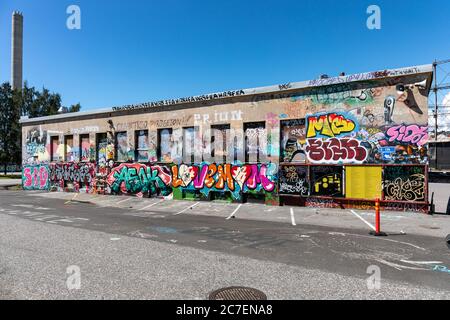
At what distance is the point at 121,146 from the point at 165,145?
391 cm

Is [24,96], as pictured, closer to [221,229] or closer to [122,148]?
[122,148]

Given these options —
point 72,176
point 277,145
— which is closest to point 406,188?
point 277,145

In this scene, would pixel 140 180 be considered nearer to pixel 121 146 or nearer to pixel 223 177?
pixel 121 146

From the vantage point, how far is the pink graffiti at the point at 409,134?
12.7 meters

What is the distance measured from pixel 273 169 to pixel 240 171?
1878 millimetres

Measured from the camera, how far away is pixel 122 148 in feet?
70.5

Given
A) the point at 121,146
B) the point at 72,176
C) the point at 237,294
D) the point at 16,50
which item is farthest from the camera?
the point at 16,50

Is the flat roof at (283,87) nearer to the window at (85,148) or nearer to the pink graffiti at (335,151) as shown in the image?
the window at (85,148)

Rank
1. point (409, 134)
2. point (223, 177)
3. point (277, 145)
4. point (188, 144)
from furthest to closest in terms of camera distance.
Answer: point (188, 144)
point (223, 177)
point (277, 145)
point (409, 134)

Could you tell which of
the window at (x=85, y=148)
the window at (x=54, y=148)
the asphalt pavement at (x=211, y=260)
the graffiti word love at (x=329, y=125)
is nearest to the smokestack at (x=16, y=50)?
the window at (x=54, y=148)

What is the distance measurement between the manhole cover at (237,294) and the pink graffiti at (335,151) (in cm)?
1085

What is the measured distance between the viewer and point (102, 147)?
22.6 meters
